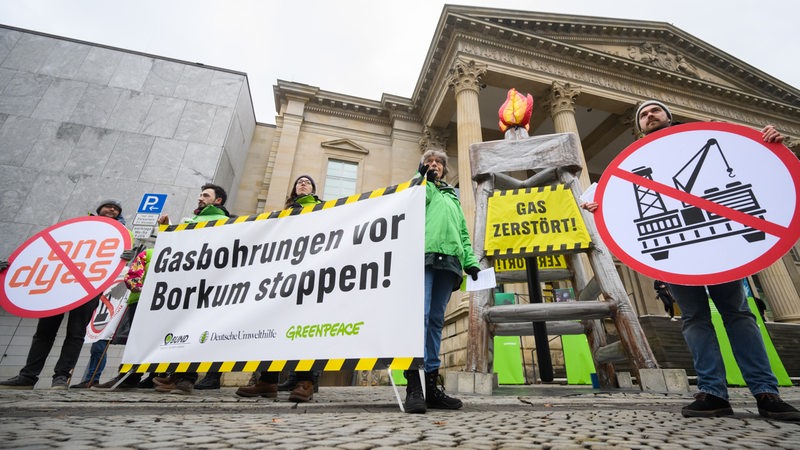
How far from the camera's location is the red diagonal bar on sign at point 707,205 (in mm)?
1698

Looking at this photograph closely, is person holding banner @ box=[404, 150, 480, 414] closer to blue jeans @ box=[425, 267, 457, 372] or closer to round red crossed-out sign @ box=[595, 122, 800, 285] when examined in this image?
blue jeans @ box=[425, 267, 457, 372]

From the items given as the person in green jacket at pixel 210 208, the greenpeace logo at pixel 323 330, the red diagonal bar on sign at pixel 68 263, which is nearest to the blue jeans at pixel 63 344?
the red diagonal bar on sign at pixel 68 263

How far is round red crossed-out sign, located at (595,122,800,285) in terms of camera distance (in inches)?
67.1

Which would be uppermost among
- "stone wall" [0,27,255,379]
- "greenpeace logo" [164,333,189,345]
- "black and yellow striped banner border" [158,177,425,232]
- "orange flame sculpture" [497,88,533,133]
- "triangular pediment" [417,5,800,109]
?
"triangular pediment" [417,5,800,109]

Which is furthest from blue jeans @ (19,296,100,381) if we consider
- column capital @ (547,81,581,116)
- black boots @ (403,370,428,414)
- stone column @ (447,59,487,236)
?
column capital @ (547,81,581,116)

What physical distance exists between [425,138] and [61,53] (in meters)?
12.0

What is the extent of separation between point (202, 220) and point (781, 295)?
1787 centimetres

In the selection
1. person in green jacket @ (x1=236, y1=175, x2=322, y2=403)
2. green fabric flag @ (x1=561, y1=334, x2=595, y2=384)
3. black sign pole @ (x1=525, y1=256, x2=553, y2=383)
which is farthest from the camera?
green fabric flag @ (x1=561, y1=334, x2=595, y2=384)

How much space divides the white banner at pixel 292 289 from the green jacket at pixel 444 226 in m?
0.25

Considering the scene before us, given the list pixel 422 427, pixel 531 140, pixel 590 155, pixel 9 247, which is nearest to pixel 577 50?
pixel 590 155

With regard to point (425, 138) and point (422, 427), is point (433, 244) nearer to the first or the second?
point (422, 427)

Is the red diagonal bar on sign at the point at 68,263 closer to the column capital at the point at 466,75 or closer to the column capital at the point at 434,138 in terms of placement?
the column capital at the point at 466,75

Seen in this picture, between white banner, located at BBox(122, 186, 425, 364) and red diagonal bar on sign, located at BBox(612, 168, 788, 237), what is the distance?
1.43 meters

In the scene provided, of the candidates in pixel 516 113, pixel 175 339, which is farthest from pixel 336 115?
pixel 175 339
